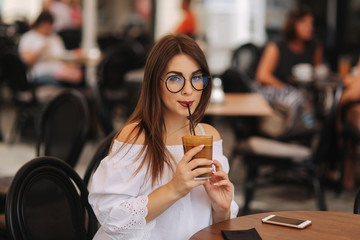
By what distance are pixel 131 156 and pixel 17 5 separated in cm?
1274

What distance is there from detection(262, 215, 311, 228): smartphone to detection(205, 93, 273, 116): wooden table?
89.7 inches

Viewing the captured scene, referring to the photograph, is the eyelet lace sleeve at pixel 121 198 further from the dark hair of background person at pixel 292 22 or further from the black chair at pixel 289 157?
the dark hair of background person at pixel 292 22

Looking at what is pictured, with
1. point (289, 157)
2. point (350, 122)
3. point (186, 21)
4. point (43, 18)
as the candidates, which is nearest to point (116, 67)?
point (43, 18)

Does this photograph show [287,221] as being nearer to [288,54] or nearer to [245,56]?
[288,54]

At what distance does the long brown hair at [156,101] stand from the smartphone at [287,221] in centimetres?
31

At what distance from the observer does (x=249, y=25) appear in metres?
9.66

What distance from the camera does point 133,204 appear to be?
4.88 feet

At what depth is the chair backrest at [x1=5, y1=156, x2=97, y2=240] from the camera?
4.96 ft

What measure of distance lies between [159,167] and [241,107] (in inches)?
99.3

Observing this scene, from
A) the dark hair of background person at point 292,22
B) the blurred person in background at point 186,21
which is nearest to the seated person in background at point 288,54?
the dark hair of background person at point 292,22

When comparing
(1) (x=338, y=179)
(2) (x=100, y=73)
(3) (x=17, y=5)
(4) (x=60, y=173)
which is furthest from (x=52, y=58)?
(3) (x=17, y=5)

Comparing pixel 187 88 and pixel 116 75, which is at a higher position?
→ pixel 187 88

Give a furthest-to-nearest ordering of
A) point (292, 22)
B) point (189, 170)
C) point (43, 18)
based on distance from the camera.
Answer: point (43, 18), point (292, 22), point (189, 170)

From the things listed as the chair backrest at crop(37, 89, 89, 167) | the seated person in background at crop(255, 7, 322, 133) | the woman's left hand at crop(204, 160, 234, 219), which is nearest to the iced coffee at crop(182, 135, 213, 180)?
the woman's left hand at crop(204, 160, 234, 219)
